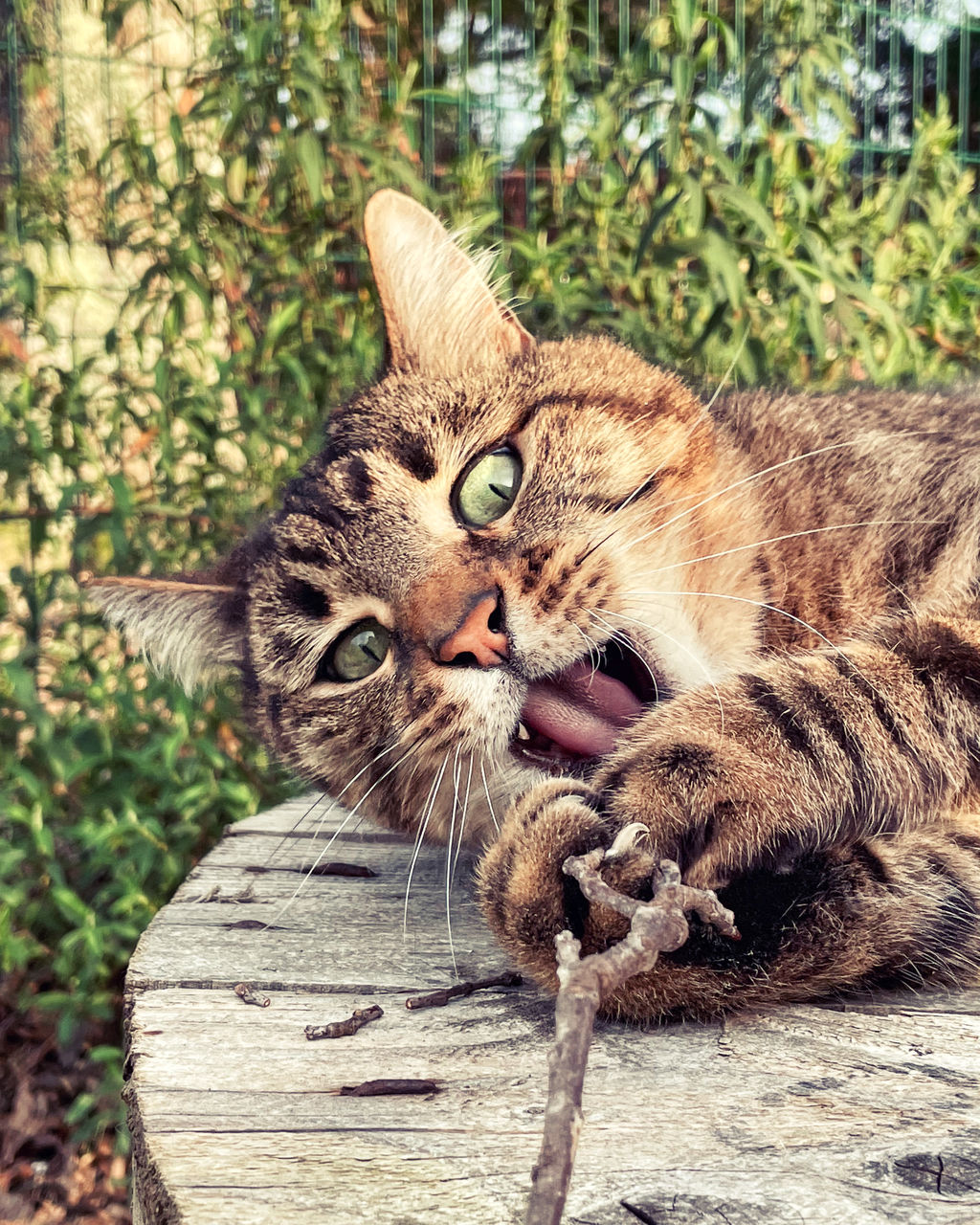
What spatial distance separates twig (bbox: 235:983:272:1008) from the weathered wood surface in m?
0.01

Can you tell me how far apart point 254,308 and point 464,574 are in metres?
2.00

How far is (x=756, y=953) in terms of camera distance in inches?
41.7

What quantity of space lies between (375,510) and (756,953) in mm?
891

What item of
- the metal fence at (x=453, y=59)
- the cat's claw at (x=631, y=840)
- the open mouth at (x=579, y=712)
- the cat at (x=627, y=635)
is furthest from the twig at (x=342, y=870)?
the metal fence at (x=453, y=59)

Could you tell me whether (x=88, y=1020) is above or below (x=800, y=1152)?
below

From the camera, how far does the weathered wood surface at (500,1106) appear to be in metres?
0.78

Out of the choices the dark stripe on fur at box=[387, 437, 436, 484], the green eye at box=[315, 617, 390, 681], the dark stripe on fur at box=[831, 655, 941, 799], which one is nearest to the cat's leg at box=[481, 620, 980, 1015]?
the dark stripe on fur at box=[831, 655, 941, 799]

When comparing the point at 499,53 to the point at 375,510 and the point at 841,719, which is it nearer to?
the point at 375,510

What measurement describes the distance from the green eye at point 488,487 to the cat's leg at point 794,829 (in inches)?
19.4

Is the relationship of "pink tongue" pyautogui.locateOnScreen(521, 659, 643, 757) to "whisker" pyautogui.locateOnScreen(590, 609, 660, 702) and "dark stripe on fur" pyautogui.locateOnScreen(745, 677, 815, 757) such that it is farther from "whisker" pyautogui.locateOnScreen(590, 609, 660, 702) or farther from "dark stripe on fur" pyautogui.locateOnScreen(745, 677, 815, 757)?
"dark stripe on fur" pyautogui.locateOnScreen(745, 677, 815, 757)

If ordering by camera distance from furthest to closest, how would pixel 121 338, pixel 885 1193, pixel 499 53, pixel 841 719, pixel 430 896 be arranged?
pixel 499 53, pixel 121 338, pixel 430 896, pixel 841 719, pixel 885 1193

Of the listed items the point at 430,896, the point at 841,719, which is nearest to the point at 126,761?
the point at 430,896

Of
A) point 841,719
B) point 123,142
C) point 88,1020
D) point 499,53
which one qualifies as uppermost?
point 499,53

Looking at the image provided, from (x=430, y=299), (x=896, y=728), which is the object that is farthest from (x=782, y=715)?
(x=430, y=299)
